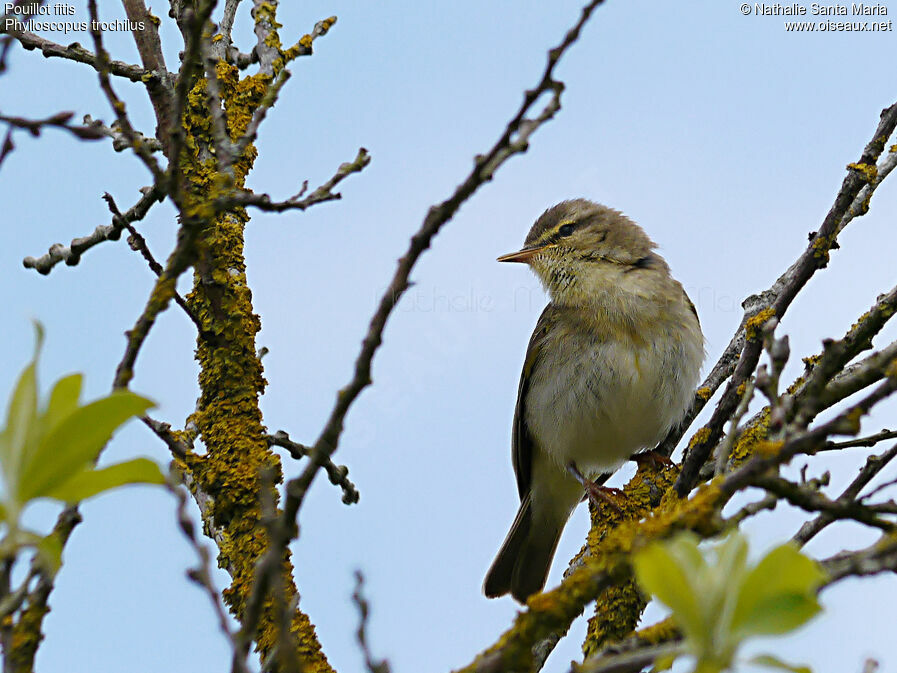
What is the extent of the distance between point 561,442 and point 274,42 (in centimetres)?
275

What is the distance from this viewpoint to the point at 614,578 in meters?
1.70

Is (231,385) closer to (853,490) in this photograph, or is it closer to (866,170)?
(853,490)

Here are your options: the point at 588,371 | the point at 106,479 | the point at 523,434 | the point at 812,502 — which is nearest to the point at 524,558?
the point at 523,434

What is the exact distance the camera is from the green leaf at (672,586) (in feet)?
3.59

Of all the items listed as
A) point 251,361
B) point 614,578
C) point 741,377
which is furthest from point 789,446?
point 251,361

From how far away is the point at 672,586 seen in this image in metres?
1.11

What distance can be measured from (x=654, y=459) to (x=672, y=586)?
4.11 m

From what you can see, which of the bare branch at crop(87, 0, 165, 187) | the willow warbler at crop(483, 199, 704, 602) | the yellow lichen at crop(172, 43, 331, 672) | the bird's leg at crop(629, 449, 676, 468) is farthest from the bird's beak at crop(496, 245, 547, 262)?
the bare branch at crop(87, 0, 165, 187)

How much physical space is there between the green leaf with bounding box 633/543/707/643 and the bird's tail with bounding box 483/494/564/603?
4.71m

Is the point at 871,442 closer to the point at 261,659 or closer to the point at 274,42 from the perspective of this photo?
the point at 261,659

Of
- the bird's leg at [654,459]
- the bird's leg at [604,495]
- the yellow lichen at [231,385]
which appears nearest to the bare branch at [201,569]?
the yellow lichen at [231,385]

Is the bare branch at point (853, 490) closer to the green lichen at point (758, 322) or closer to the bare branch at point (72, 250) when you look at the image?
the green lichen at point (758, 322)

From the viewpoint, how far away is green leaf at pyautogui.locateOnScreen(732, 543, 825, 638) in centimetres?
112

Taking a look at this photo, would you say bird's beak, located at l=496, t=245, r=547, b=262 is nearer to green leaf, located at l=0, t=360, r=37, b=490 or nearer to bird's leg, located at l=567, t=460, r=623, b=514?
bird's leg, located at l=567, t=460, r=623, b=514
